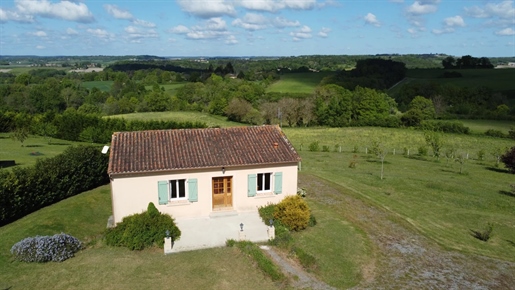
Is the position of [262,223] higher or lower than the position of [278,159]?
lower

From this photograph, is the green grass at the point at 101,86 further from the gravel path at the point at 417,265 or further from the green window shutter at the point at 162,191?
the gravel path at the point at 417,265

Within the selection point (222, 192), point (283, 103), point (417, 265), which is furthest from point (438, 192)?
point (283, 103)

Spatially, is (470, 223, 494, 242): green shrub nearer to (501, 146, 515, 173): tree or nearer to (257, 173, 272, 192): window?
(257, 173, 272, 192): window

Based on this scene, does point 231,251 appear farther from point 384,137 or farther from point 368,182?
point 384,137

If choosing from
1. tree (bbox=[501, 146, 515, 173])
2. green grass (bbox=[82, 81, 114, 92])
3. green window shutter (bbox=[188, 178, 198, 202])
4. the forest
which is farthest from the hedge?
green grass (bbox=[82, 81, 114, 92])

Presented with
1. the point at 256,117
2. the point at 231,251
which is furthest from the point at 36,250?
the point at 256,117

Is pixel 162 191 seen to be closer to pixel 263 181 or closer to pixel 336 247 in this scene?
pixel 263 181

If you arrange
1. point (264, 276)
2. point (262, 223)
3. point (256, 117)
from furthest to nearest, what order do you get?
point (256, 117)
point (262, 223)
point (264, 276)
